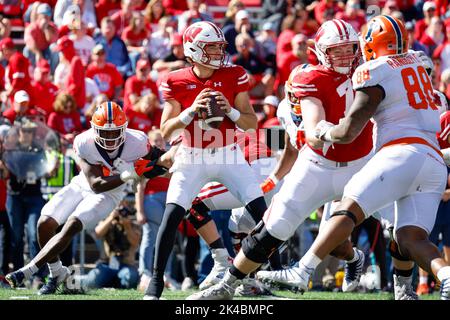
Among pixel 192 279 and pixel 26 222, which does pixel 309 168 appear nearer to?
pixel 192 279

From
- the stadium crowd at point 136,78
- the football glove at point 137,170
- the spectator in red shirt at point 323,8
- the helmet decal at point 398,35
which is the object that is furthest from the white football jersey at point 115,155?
the spectator in red shirt at point 323,8

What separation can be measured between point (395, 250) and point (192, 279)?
2.92 meters

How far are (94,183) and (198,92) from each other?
1.30 meters

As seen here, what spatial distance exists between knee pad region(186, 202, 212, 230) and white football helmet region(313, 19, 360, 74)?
189 cm

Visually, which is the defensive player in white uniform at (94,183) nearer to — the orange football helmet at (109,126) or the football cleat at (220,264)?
the orange football helmet at (109,126)

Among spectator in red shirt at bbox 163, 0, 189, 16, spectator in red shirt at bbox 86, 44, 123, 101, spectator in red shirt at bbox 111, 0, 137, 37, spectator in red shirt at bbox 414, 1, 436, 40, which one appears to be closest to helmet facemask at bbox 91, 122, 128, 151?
spectator in red shirt at bbox 86, 44, 123, 101

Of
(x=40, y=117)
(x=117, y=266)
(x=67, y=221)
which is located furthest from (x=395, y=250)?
(x=40, y=117)

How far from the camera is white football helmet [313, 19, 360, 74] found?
6523mm

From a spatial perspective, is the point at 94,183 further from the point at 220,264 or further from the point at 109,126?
the point at 220,264

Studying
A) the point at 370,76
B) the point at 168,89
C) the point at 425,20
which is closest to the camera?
the point at 370,76

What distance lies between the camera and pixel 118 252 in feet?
32.4

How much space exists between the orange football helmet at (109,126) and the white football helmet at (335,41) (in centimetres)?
215

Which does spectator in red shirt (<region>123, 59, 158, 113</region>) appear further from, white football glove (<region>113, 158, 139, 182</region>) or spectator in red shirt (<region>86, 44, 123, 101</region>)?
white football glove (<region>113, 158, 139, 182</region>)

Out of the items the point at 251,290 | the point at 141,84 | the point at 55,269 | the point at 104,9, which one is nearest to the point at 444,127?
the point at 251,290
